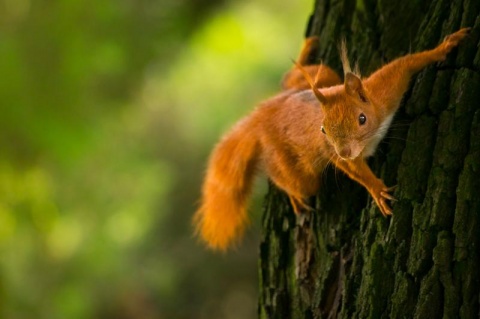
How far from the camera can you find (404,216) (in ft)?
6.11

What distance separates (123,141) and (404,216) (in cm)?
400

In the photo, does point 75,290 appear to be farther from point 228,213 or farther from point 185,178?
point 228,213

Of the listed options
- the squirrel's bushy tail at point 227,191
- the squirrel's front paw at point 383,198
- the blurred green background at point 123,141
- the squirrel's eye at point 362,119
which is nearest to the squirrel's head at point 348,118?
the squirrel's eye at point 362,119

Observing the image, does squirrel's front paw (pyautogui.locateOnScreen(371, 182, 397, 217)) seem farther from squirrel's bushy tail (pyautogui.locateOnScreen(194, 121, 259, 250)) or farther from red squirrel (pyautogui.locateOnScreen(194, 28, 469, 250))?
squirrel's bushy tail (pyautogui.locateOnScreen(194, 121, 259, 250))

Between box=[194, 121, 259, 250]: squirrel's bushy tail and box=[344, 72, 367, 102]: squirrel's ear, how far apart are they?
0.49 meters

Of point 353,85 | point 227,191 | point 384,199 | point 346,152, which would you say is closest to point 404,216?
point 384,199

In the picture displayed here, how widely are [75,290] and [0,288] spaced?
1054mm

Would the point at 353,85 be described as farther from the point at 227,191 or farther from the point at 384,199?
the point at 227,191

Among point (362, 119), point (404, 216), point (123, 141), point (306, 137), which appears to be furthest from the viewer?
point (123, 141)

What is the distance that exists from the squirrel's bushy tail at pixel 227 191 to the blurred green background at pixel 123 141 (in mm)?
954

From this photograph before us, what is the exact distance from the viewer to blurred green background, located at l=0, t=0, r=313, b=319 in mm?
4062

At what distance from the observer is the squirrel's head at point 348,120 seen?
76.1 inches

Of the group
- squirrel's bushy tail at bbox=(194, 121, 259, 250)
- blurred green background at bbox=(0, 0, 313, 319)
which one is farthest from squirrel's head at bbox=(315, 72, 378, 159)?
blurred green background at bbox=(0, 0, 313, 319)

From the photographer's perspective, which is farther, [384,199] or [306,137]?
[306,137]
